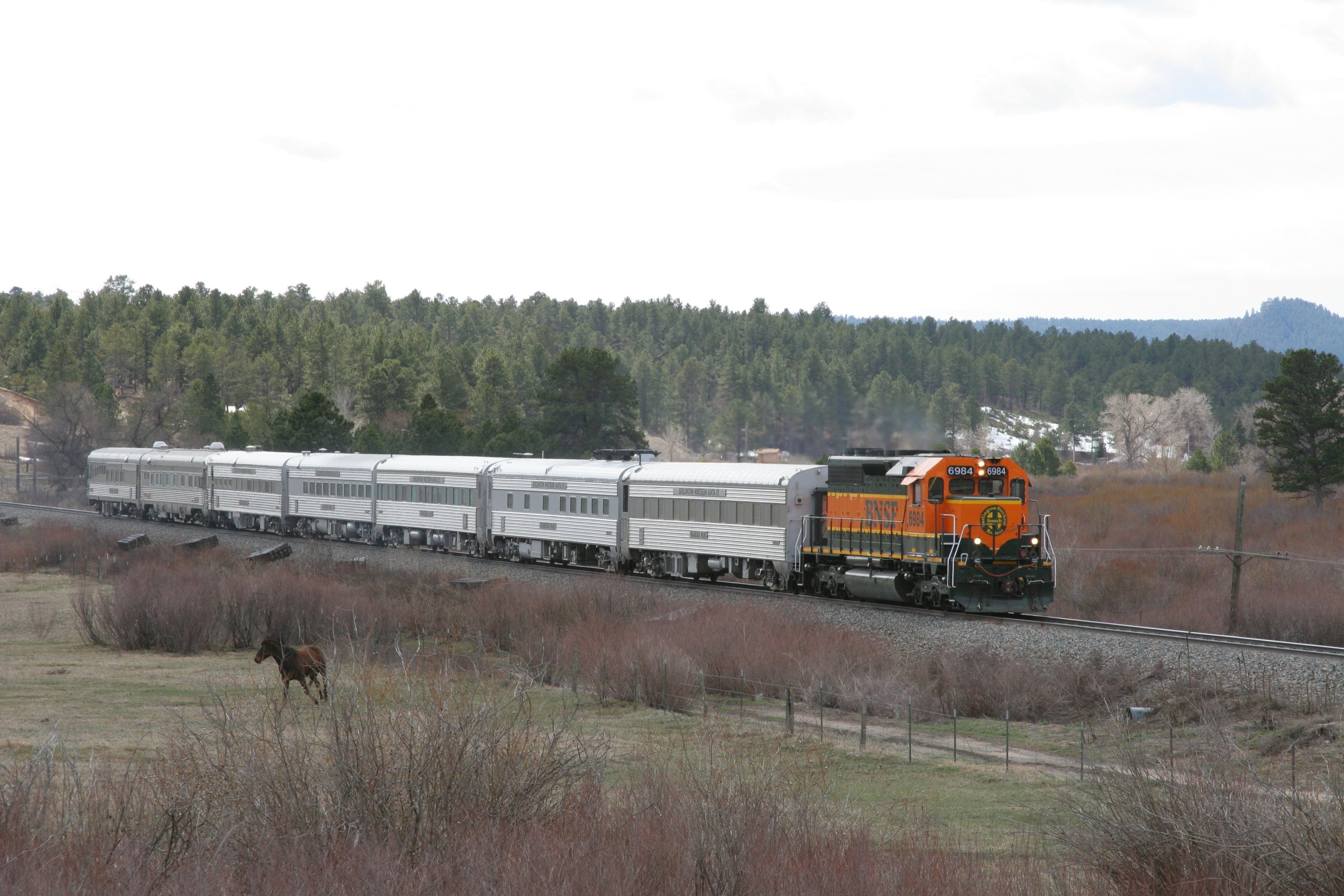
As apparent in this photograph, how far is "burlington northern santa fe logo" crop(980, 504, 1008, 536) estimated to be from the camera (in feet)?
84.3

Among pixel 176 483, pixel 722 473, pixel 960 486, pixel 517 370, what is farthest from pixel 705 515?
pixel 517 370

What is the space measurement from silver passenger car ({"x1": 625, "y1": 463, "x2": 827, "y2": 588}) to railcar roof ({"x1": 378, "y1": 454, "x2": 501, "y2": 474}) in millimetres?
8737

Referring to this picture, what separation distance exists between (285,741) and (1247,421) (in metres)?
142

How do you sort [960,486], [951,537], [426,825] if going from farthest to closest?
[960,486] → [951,537] → [426,825]

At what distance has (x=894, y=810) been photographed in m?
13.5

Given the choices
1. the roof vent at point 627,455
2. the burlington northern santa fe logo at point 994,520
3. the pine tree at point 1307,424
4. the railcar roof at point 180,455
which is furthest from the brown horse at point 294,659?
the pine tree at point 1307,424

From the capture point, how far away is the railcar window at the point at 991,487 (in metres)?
26.2

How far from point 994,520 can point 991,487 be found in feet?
2.75

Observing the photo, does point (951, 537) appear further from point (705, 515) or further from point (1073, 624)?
point (705, 515)

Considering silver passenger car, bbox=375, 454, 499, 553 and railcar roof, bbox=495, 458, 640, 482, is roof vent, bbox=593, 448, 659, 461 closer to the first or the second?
railcar roof, bbox=495, 458, 640, 482

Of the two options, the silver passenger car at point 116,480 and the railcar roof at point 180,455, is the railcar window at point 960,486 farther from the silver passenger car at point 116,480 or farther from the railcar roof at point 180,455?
the silver passenger car at point 116,480

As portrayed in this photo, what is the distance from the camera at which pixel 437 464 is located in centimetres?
4491

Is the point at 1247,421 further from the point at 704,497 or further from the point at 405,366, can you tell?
the point at 704,497

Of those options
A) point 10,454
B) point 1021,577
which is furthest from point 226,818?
point 10,454
